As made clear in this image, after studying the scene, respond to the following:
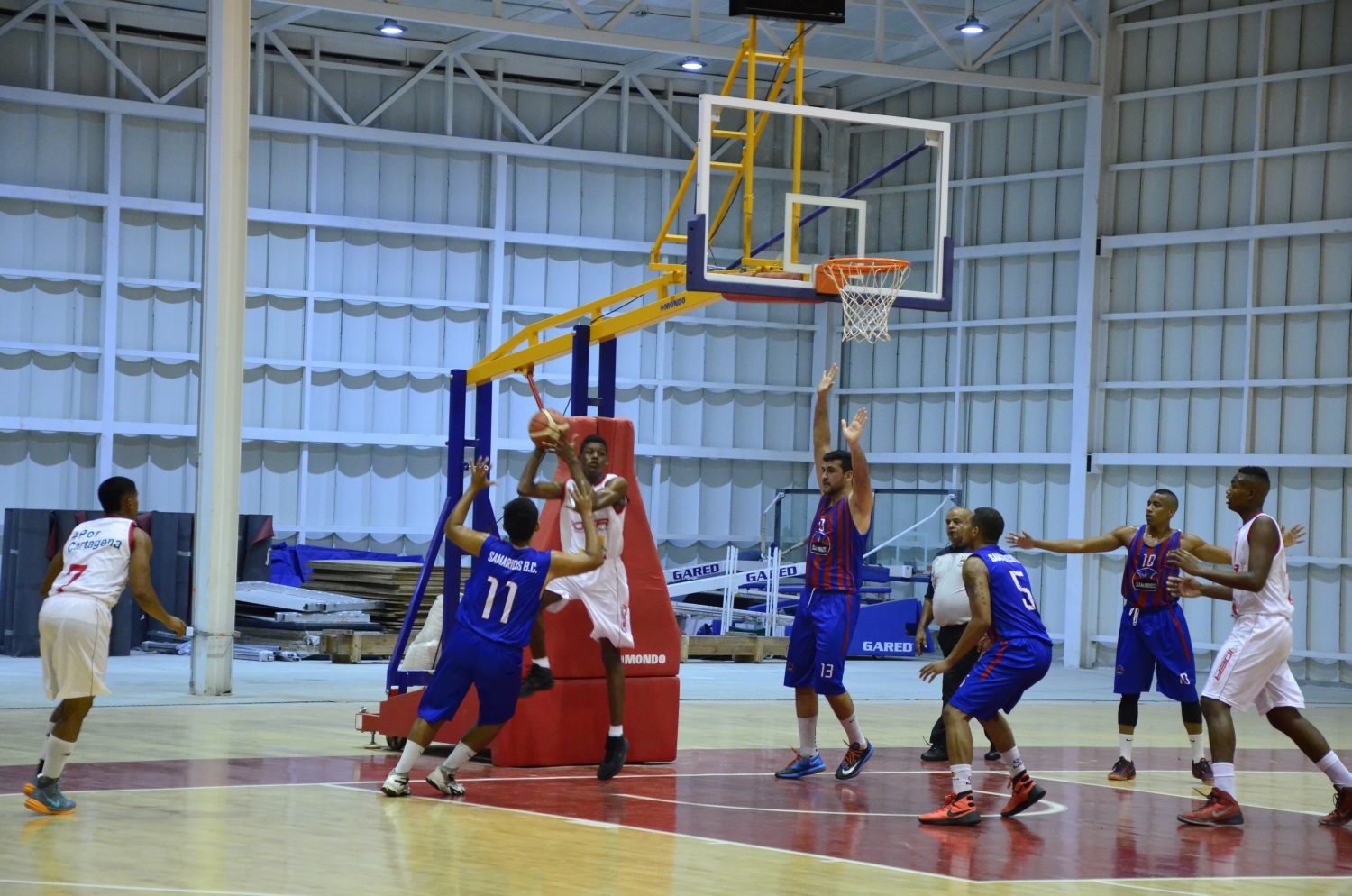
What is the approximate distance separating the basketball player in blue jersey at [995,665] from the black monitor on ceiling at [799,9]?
4.53m

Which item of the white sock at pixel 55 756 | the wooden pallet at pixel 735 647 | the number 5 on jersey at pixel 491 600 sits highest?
the number 5 on jersey at pixel 491 600

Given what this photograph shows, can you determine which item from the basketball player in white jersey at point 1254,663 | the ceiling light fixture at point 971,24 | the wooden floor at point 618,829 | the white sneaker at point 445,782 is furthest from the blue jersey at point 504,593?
the ceiling light fixture at point 971,24

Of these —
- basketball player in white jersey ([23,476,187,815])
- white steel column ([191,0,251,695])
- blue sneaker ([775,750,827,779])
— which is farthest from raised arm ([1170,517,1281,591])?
white steel column ([191,0,251,695])

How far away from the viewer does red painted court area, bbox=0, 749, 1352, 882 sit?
798cm

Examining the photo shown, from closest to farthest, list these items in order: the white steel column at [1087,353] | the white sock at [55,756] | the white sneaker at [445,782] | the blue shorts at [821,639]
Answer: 1. the white sock at [55,756]
2. the white sneaker at [445,782]
3. the blue shorts at [821,639]
4. the white steel column at [1087,353]

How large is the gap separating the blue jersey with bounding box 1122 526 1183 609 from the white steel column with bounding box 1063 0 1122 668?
12093 mm

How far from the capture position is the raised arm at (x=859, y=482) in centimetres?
1009

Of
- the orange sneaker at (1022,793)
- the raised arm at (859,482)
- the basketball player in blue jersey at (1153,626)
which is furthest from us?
the basketball player in blue jersey at (1153,626)

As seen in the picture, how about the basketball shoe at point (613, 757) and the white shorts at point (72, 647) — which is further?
the basketball shoe at point (613, 757)

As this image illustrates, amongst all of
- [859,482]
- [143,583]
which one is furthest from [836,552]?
[143,583]

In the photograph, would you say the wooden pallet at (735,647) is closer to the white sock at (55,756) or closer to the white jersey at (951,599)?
the white jersey at (951,599)

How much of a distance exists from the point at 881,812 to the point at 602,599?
2354mm

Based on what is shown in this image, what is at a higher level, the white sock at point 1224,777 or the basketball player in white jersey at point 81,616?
the basketball player in white jersey at point 81,616

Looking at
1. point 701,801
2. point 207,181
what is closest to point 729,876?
point 701,801
